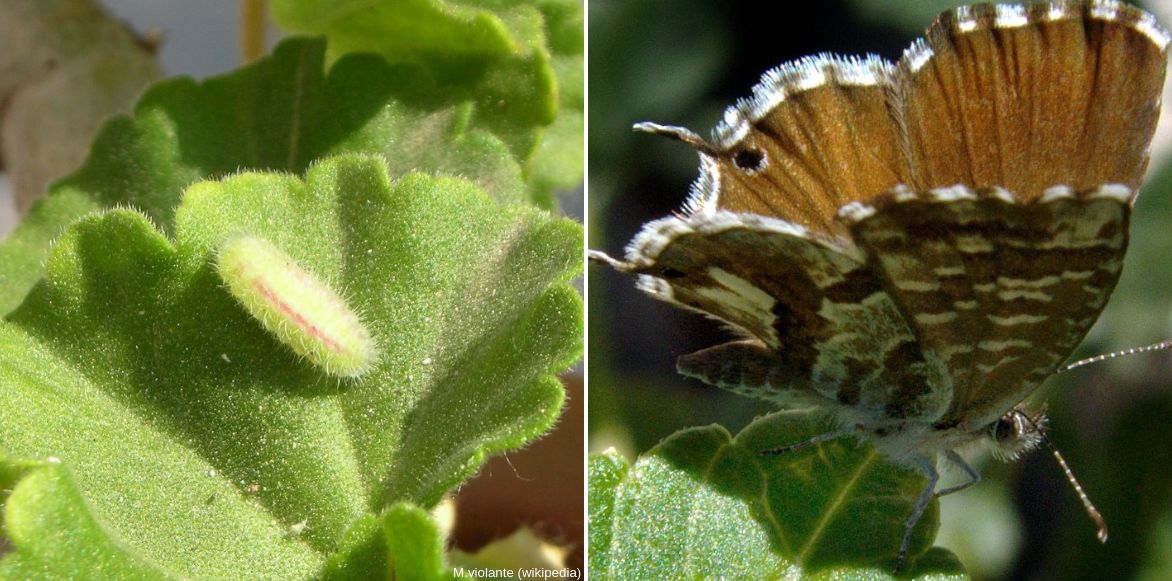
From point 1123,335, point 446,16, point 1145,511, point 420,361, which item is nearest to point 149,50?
point 446,16

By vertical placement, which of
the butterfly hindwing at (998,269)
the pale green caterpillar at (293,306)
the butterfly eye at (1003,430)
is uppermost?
the butterfly hindwing at (998,269)

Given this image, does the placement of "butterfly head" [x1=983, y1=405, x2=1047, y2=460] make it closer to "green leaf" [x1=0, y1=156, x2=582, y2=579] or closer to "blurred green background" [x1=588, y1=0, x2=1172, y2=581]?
"blurred green background" [x1=588, y1=0, x2=1172, y2=581]

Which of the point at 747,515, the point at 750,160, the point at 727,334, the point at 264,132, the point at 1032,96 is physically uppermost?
the point at 1032,96

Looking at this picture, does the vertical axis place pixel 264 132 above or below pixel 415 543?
above

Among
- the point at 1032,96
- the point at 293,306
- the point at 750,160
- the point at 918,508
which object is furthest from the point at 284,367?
the point at 1032,96

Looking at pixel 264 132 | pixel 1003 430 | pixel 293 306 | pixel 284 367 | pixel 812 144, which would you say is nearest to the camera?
pixel 293 306

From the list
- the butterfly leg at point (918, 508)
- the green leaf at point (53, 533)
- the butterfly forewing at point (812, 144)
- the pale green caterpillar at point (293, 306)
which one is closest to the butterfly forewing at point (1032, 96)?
the butterfly forewing at point (812, 144)

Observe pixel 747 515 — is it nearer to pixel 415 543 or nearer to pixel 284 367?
pixel 415 543

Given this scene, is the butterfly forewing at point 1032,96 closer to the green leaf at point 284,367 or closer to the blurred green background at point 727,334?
the blurred green background at point 727,334
